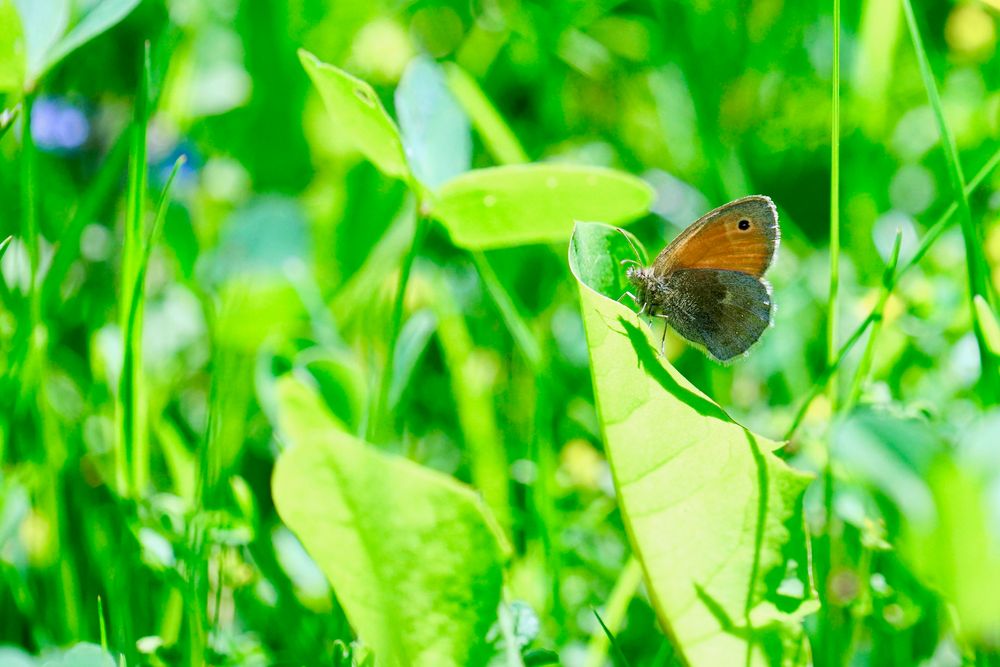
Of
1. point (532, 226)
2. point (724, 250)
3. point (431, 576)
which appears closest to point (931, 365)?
point (724, 250)

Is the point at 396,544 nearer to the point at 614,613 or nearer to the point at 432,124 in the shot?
the point at 614,613

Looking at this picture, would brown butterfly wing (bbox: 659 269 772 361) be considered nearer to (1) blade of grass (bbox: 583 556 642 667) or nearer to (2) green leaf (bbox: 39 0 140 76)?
(1) blade of grass (bbox: 583 556 642 667)

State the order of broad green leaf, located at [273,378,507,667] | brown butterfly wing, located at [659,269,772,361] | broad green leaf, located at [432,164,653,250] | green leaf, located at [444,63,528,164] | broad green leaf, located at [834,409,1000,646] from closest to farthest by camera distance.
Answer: broad green leaf, located at [834,409,1000,646] → broad green leaf, located at [273,378,507,667] → broad green leaf, located at [432,164,653,250] → brown butterfly wing, located at [659,269,772,361] → green leaf, located at [444,63,528,164]

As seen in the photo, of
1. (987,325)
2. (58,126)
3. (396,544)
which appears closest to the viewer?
(396,544)

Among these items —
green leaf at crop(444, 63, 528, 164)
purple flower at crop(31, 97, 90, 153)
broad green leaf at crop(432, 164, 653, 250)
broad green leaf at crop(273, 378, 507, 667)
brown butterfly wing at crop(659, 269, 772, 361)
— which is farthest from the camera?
purple flower at crop(31, 97, 90, 153)

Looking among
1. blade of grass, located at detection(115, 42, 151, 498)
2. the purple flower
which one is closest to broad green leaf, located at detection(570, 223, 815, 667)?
blade of grass, located at detection(115, 42, 151, 498)

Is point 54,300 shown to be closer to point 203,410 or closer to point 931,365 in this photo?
point 203,410

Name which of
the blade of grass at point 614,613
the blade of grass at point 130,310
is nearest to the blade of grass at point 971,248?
the blade of grass at point 614,613

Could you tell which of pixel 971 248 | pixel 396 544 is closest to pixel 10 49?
pixel 396 544
